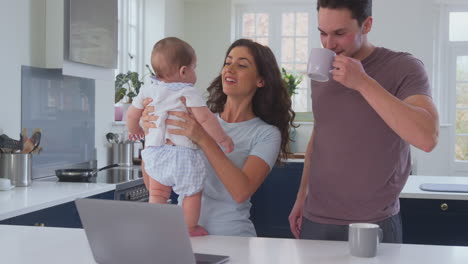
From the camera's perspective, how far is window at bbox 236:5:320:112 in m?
7.13

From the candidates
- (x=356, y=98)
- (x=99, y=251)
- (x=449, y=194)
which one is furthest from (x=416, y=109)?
(x=449, y=194)

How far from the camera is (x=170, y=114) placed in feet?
6.22

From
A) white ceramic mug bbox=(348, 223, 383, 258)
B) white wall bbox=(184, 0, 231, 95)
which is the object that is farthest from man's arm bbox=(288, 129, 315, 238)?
white wall bbox=(184, 0, 231, 95)

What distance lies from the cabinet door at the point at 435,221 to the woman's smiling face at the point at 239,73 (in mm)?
1453

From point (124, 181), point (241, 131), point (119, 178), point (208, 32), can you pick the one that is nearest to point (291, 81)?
point (208, 32)

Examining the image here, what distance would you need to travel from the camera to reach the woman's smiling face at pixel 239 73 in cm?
194

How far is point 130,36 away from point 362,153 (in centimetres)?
424

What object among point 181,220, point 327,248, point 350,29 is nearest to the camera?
point 181,220

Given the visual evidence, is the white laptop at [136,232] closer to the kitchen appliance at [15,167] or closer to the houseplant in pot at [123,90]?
the kitchen appliance at [15,167]

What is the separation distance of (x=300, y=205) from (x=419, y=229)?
124 centimetres

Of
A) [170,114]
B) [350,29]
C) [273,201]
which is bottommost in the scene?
[273,201]

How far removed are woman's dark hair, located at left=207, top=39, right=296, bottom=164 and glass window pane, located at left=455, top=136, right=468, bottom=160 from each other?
5646mm

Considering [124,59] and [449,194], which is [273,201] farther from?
[124,59]

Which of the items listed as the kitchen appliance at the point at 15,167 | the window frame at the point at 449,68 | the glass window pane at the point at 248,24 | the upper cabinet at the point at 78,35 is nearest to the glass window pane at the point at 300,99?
the glass window pane at the point at 248,24
